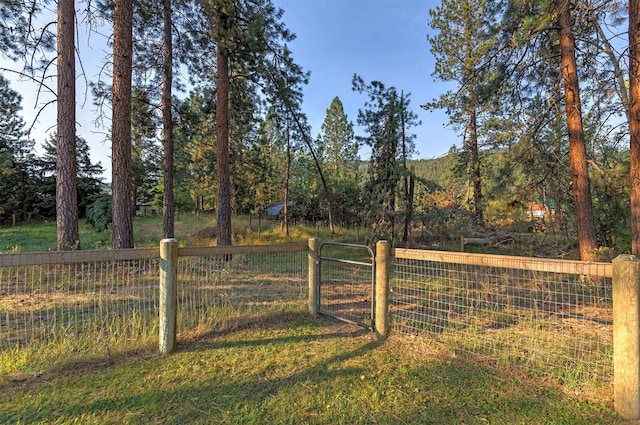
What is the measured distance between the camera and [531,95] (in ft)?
23.7

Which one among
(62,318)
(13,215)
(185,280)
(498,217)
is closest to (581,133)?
(498,217)

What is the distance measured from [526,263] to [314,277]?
7.94 ft

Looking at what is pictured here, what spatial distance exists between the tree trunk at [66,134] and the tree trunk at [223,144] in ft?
10.4

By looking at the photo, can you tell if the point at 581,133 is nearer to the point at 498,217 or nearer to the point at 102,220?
the point at 498,217

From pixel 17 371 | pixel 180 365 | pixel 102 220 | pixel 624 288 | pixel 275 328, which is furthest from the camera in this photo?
pixel 102 220

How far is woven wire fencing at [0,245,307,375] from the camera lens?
104 inches

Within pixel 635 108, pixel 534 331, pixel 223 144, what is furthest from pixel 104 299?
pixel 635 108

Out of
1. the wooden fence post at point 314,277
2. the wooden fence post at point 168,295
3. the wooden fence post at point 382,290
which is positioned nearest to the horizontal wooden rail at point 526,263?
the wooden fence post at point 382,290

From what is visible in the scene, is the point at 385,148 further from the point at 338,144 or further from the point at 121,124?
the point at 338,144

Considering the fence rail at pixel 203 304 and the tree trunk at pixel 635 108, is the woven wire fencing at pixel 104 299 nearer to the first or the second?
the fence rail at pixel 203 304

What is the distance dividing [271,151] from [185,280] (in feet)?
58.0

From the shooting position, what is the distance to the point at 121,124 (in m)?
6.31

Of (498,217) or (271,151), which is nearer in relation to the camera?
(498,217)

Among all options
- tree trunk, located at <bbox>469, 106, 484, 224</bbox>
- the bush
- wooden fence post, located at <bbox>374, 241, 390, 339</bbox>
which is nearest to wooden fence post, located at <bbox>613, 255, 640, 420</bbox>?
wooden fence post, located at <bbox>374, 241, 390, 339</bbox>
